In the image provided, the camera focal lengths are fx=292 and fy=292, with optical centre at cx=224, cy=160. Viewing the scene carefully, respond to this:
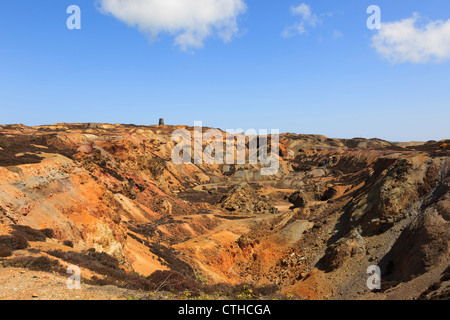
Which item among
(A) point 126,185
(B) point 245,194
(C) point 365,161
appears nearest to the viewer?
(A) point 126,185

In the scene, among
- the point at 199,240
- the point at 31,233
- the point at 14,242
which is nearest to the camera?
the point at 14,242

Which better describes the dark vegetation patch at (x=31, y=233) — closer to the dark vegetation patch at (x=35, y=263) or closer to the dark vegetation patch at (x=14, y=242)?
the dark vegetation patch at (x=14, y=242)

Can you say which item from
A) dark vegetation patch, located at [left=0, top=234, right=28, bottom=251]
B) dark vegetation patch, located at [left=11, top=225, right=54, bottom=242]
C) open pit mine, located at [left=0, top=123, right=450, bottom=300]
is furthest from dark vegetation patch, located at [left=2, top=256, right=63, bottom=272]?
dark vegetation patch, located at [left=11, top=225, right=54, bottom=242]

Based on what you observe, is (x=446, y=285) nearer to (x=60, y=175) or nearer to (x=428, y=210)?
(x=428, y=210)

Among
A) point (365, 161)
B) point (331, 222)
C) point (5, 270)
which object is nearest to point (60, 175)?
point (5, 270)

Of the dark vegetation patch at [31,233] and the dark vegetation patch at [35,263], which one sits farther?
the dark vegetation patch at [31,233]

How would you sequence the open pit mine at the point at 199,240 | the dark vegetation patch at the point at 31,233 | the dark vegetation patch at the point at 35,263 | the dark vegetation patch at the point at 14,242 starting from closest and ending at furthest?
1. the dark vegetation patch at the point at 35,263
2. the open pit mine at the point at 199,240
3. the dark vegetation patch at the point at 14,242
4. the dark vegetation patch at the point at 31,233

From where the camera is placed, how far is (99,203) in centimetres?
2614

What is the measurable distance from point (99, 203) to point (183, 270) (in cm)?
968

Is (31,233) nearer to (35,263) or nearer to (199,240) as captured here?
(35,263)

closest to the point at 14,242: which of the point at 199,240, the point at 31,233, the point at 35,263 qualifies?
the point at 31,233

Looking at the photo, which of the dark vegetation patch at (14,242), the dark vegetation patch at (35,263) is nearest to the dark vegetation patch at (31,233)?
the dark vegetation patch at (14,242)

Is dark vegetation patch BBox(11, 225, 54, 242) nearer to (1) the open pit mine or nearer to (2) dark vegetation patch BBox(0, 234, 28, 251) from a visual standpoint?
(1) the open pit mine

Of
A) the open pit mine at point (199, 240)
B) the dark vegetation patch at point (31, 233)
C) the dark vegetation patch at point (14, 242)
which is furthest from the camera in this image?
the dark vegetation patch at point (31, 233)
